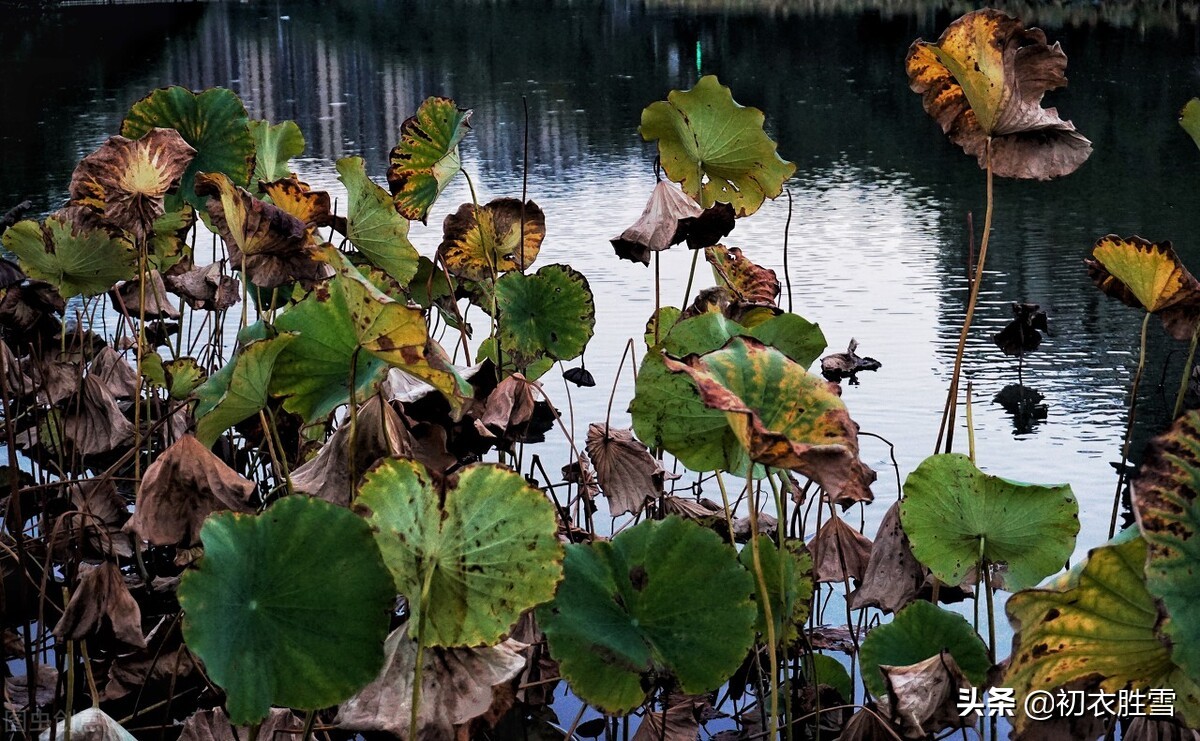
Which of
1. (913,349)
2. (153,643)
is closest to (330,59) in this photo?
(913,349)

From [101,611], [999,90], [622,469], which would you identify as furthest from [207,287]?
[999,90]

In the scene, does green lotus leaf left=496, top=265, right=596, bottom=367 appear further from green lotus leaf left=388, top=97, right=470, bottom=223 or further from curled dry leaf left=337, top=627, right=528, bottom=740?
curled dry leaf left=337, top=627, right=528, bottom=740

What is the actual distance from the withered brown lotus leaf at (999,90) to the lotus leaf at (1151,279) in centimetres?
11

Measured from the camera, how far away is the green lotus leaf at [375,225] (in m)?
1.44

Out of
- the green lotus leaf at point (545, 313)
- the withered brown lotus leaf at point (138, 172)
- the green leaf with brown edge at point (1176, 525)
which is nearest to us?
the green leaf with brown edge at point (1176, 525)

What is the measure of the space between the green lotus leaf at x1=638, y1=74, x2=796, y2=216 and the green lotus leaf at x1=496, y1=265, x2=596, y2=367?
0.17 metres

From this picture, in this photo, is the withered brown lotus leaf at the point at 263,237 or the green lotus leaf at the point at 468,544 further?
the withered brown lotus leaf at the point at 263,237

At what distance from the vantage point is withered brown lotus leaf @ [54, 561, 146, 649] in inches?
42.6

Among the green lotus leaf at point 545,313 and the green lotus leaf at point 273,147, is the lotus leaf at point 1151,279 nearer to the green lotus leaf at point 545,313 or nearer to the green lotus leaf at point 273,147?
the green lotus leaf at point 545,313

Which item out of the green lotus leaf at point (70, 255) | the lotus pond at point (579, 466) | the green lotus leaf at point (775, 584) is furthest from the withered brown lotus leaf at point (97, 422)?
the green lotus leaf at point (775, 584)

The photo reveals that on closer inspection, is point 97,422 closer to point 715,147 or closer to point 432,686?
point 715,147

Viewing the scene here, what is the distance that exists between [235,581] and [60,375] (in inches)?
47.3

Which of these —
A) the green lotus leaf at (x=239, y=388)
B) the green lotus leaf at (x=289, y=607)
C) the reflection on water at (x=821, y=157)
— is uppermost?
the green lotus leaf at (x=239, y=388)

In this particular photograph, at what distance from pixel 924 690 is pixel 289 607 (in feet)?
1.55
